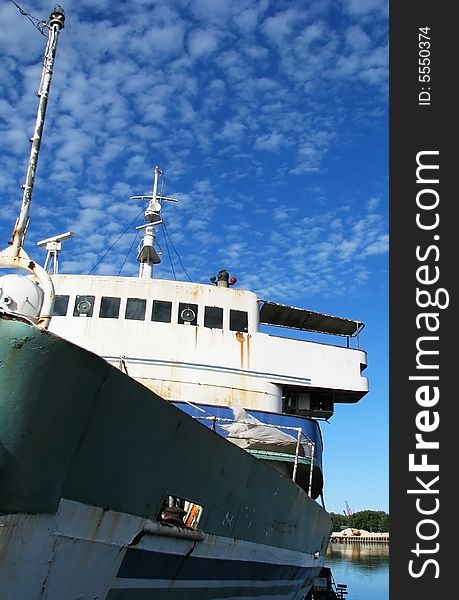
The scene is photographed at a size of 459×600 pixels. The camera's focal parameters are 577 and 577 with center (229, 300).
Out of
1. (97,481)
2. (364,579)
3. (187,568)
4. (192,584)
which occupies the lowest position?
(364,579)

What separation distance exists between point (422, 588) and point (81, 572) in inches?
182

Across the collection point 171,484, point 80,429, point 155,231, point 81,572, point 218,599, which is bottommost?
point 218,599

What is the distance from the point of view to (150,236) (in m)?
15.6

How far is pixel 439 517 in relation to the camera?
23.1 feet

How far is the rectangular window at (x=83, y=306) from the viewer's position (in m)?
12.2

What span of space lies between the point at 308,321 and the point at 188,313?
539 centimetres

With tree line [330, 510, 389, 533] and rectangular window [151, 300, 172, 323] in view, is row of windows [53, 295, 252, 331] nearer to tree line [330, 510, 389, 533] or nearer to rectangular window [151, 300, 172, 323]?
rectangular window [151, 300, 172, 323]

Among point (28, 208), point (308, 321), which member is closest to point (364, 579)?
point (308, 321)

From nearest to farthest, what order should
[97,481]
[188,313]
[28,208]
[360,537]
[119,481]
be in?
[97,481], [119,481], [28,208], [188,313], [360,537]

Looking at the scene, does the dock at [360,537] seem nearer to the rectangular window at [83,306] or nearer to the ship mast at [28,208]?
the rectangular window at [83,306]

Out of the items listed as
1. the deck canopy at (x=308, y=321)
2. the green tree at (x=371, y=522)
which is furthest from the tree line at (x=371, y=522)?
the deck canopy at (x=308, y=321)

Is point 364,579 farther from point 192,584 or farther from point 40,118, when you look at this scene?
point 40,118

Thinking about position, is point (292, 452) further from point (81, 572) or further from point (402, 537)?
point (81, 572)

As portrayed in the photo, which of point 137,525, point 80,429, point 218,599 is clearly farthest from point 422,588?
point 80,429
